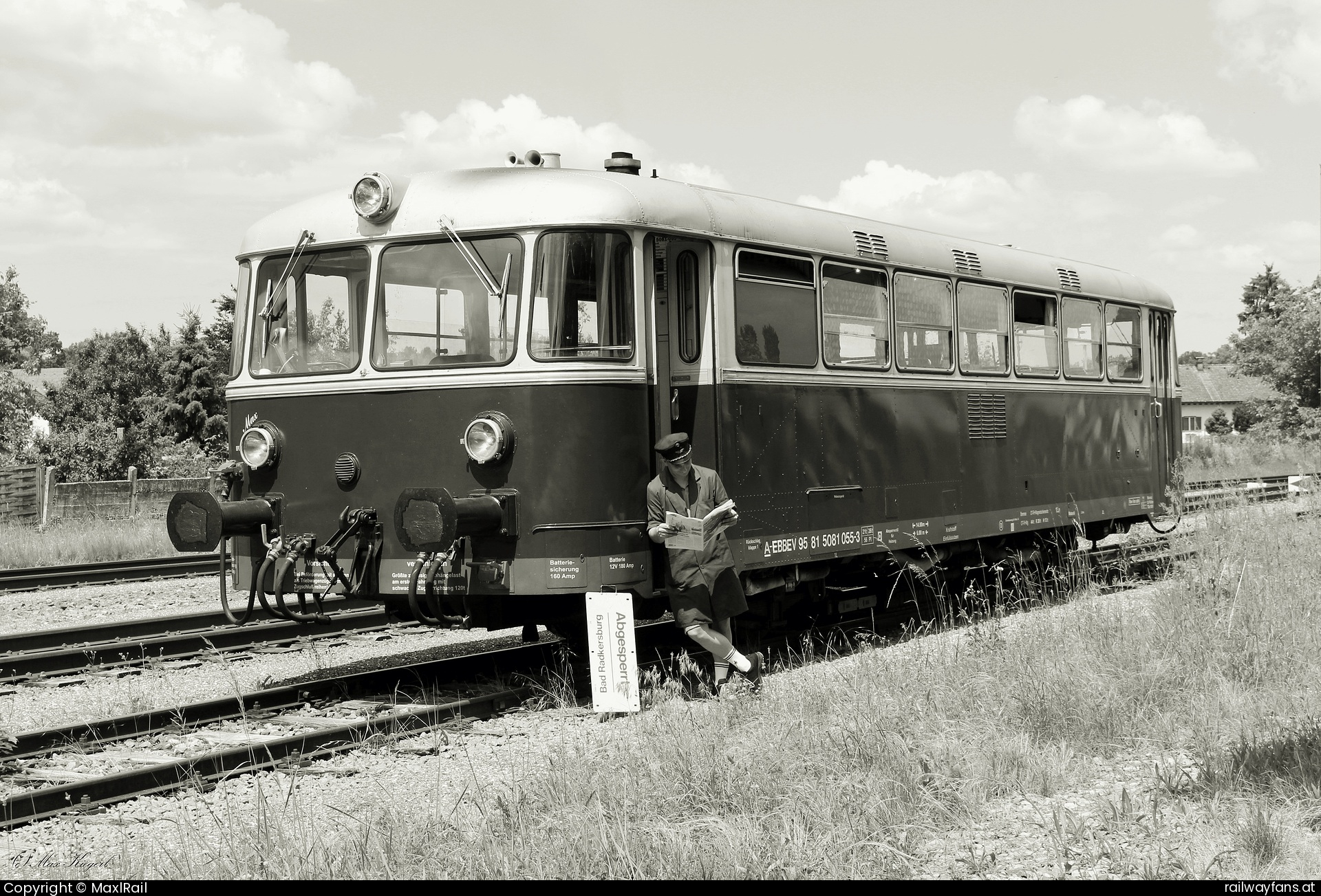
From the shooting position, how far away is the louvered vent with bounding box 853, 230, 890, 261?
1027 cm

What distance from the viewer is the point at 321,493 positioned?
8.61 meters

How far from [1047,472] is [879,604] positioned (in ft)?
7.05

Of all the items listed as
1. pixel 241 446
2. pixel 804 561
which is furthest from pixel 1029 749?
pixel 241 446

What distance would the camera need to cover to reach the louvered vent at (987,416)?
38.3 ft

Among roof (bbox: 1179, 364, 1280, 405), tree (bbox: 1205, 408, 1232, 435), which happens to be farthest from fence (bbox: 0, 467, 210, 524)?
roof (bbox: 1179, 364, 1280, 405)

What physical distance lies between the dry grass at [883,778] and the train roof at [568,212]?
2958 millimetres

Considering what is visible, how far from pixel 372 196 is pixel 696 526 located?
295 centimetres

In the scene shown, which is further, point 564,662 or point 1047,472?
point 1047,472

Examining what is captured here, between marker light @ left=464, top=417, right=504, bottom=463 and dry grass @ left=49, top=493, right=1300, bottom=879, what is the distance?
66.0 inches

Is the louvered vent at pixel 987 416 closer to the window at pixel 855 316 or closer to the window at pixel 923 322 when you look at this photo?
the window at pixel 923 322

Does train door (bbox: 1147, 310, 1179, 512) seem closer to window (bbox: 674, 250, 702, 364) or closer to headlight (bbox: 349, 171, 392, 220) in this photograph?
window (bbox: 674, 250, 702, 364)

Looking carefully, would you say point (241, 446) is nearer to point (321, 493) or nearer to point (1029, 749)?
point (321, 493)

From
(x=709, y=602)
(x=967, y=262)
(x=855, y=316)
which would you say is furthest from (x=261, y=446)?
(x=967, y=262)

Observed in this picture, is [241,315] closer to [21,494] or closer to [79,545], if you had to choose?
[79,545]
